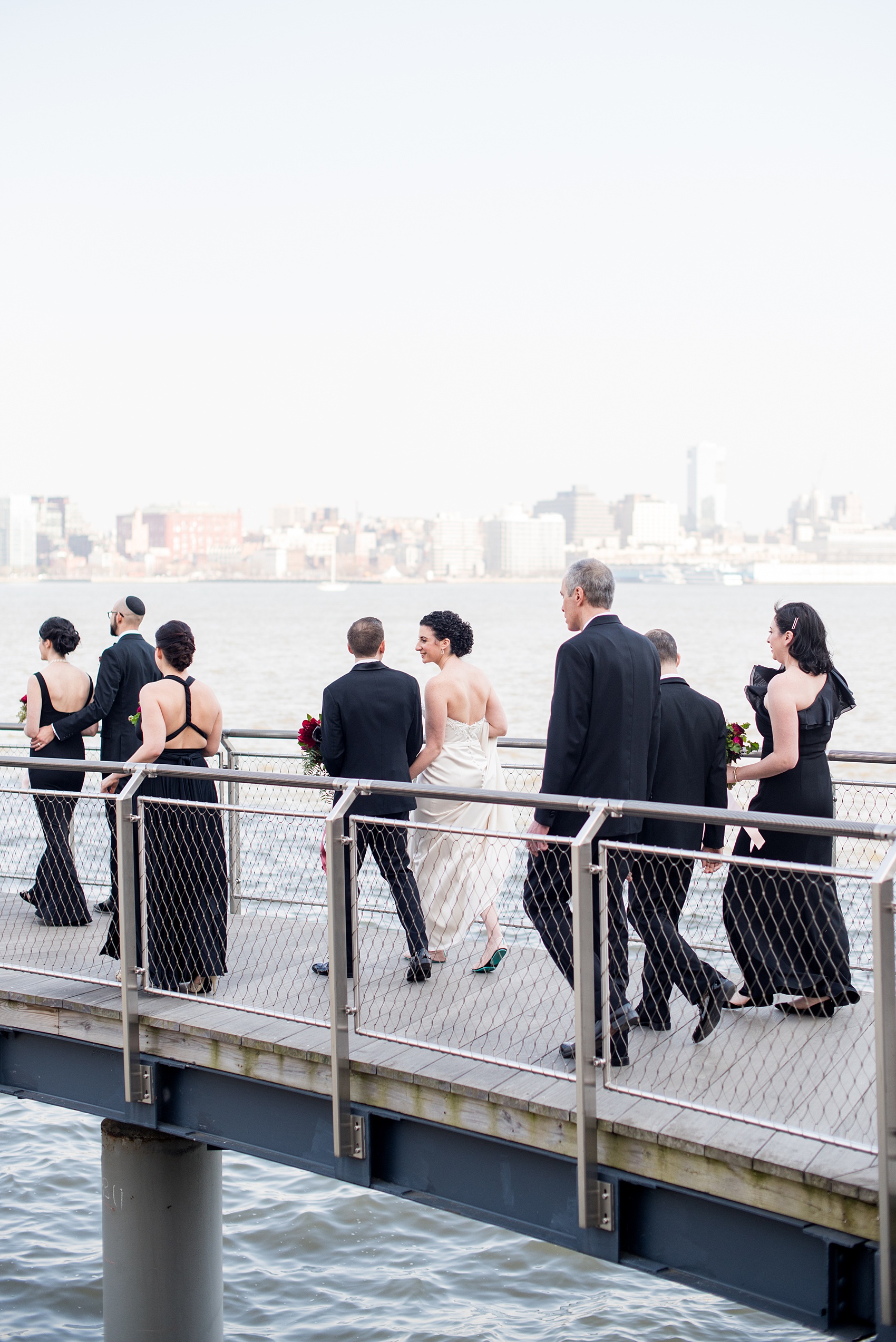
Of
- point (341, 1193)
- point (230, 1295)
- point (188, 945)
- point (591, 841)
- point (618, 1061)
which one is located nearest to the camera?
point (591, 841)

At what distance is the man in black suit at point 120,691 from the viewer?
25.8ft

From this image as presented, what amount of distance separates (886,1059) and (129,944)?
10.9ft

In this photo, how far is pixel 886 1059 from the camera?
402 cm

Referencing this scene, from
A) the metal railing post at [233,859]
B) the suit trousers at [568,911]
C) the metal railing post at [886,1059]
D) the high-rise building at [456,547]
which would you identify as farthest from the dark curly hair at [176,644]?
the high-rise building at [456,547]

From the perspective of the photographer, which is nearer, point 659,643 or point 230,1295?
point 659,643

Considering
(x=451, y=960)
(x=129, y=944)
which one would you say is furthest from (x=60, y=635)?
(x=451, y=960)

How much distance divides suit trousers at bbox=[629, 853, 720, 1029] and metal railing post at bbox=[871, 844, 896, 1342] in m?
1.13

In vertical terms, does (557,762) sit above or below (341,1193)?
above

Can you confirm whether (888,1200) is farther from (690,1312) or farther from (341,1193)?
(341,1193)

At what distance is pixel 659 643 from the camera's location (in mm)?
5875

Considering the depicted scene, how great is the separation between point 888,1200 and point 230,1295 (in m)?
7.01

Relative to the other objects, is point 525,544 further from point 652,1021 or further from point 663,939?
point 663,939

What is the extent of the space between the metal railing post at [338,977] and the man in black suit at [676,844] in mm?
1134

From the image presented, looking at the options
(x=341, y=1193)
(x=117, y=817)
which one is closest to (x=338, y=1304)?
(x=341, y=1193)
